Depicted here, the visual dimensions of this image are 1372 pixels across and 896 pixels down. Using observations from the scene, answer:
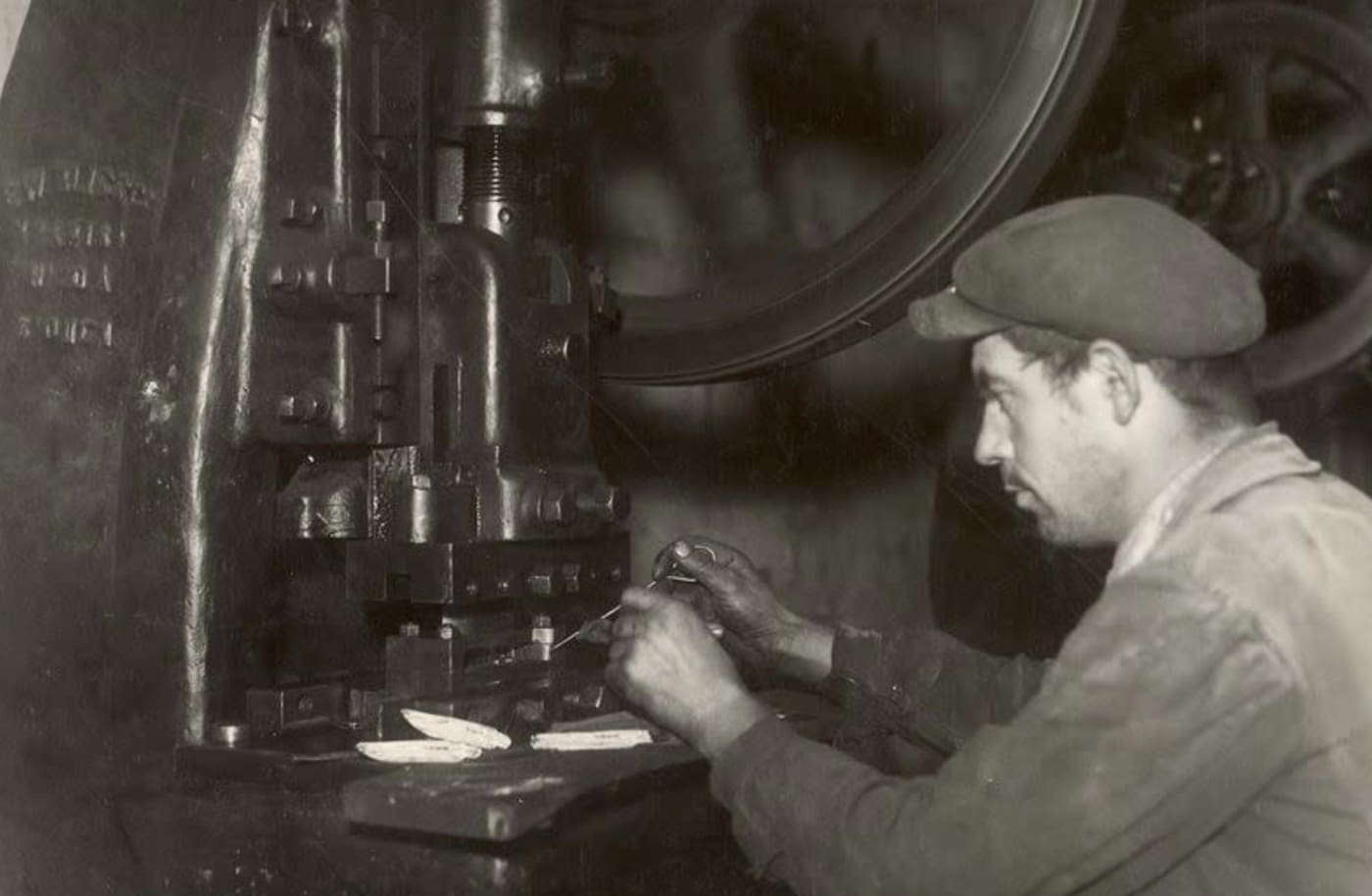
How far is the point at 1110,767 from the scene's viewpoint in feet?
4.26

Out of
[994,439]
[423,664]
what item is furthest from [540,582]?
[994,439]

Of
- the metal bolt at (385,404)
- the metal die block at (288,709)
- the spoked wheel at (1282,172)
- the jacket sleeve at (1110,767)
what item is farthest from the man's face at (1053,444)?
the spoked wheel at (1282,172)

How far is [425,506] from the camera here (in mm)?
1830

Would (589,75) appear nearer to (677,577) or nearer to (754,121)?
(677,577)

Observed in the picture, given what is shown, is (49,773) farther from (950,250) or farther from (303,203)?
(950,250)

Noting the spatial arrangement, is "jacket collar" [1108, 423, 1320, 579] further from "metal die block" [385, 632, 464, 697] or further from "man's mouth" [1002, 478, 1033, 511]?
"metal die block" [385, 632, 464, 697]

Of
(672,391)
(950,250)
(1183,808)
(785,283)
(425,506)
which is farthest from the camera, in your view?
(672,391)

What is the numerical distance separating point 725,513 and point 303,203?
4.47 feet

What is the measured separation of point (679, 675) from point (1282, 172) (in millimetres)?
1874

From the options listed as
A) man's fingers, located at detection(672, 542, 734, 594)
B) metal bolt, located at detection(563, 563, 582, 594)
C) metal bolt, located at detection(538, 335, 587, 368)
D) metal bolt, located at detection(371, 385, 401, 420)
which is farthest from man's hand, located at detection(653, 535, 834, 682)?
metal bolt, located at detection(371, 385, 401, 420)

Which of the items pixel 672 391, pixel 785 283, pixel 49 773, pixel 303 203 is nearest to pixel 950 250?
pixel 785 283

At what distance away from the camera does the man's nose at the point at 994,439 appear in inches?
61.4

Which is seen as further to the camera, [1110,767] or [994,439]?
[994,439]

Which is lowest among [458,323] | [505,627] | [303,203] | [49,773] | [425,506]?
[49,773]
